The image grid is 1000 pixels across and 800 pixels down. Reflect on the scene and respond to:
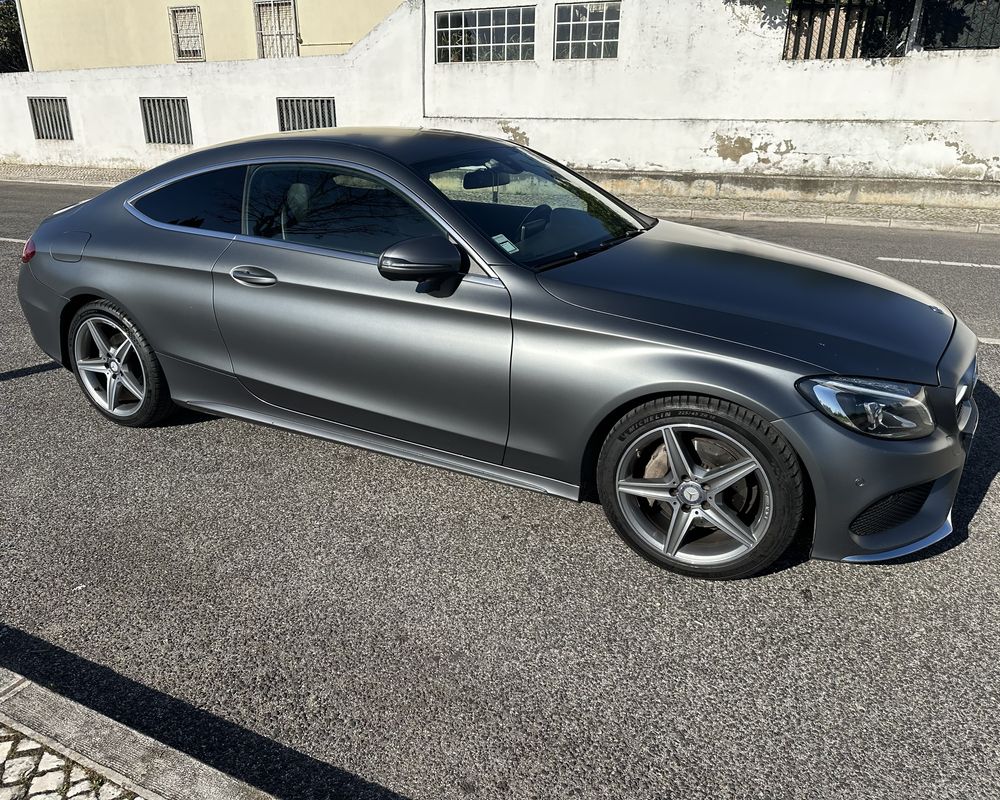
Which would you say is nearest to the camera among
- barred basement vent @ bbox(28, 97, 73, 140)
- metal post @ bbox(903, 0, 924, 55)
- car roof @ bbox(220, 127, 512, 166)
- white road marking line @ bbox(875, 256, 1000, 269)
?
car roof @ bbox(220, 127, 512, 166)

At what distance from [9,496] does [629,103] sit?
13.5 meters

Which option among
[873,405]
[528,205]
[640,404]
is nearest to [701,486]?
[640,404]

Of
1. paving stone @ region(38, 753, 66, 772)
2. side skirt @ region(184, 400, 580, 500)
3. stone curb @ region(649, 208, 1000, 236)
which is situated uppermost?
side skirt @ region(184, 400, 580, 500)

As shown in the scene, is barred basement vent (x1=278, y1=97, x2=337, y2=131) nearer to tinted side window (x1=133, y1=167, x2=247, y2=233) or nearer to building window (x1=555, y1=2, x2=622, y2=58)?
building window (x1=555, y1=2, x2=622, y2=58)

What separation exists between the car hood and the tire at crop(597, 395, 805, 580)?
32 cm

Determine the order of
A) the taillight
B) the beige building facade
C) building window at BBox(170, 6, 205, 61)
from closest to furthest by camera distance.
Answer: the taillight
the beige building facade
building window at BBox(170, 6, 205, 61)

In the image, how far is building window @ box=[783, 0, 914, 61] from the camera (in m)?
13.3

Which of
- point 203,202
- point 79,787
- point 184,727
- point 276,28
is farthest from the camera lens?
point 276,28

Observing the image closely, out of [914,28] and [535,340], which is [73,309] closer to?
[535,340]

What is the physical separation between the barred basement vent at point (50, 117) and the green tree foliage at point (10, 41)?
40.1 ft

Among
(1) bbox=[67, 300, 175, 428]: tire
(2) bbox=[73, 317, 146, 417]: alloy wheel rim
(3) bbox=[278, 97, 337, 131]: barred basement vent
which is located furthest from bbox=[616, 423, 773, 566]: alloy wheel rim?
(3) bbox=[278, 97, 337, 131]: barred basement vent

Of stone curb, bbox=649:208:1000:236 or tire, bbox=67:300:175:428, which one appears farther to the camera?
stone curb, bbox=649:208:1000:236

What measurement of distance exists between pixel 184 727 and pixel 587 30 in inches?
594

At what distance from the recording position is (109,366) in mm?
4617
